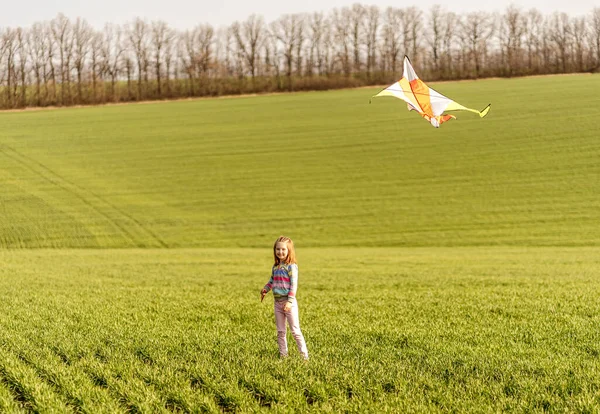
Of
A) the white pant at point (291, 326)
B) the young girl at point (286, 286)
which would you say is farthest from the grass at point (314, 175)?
the young girl at point (286, 286)

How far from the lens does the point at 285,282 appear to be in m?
7.69

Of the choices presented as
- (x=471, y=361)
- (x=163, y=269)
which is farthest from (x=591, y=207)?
(x=471, y=361)

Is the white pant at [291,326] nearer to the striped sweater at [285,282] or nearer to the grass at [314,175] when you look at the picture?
the striped sweater at [285,282]

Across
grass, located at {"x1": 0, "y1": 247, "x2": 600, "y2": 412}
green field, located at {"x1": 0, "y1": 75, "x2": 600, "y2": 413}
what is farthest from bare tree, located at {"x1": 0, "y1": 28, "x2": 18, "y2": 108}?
grass, located at {"x1": 0, "y1": 247, "x2": 600, "y2": 412}

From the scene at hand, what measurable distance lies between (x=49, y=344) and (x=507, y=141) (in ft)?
143

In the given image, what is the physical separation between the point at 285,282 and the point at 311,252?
2091 centimetres

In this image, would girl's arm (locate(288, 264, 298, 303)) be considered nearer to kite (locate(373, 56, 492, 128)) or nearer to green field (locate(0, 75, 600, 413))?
green field (locate(0, 75, 600, 413))

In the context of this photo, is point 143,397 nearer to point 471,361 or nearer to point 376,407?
point 376,407

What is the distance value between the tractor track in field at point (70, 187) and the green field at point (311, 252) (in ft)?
0.66

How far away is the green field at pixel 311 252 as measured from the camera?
22.4ft

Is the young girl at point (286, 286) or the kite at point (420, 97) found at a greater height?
the kite at point (420, 97)

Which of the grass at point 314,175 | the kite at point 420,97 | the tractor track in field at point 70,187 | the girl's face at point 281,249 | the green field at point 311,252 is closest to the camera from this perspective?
the green field at point 311,252

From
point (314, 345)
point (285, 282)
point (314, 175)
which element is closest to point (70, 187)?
point (314, 175)

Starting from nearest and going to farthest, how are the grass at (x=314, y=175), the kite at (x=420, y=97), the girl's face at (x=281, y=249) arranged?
the kite at (x=420, y=97) → the girl's face at (x=281, y=249) → the grass at (x=314, y=175)
